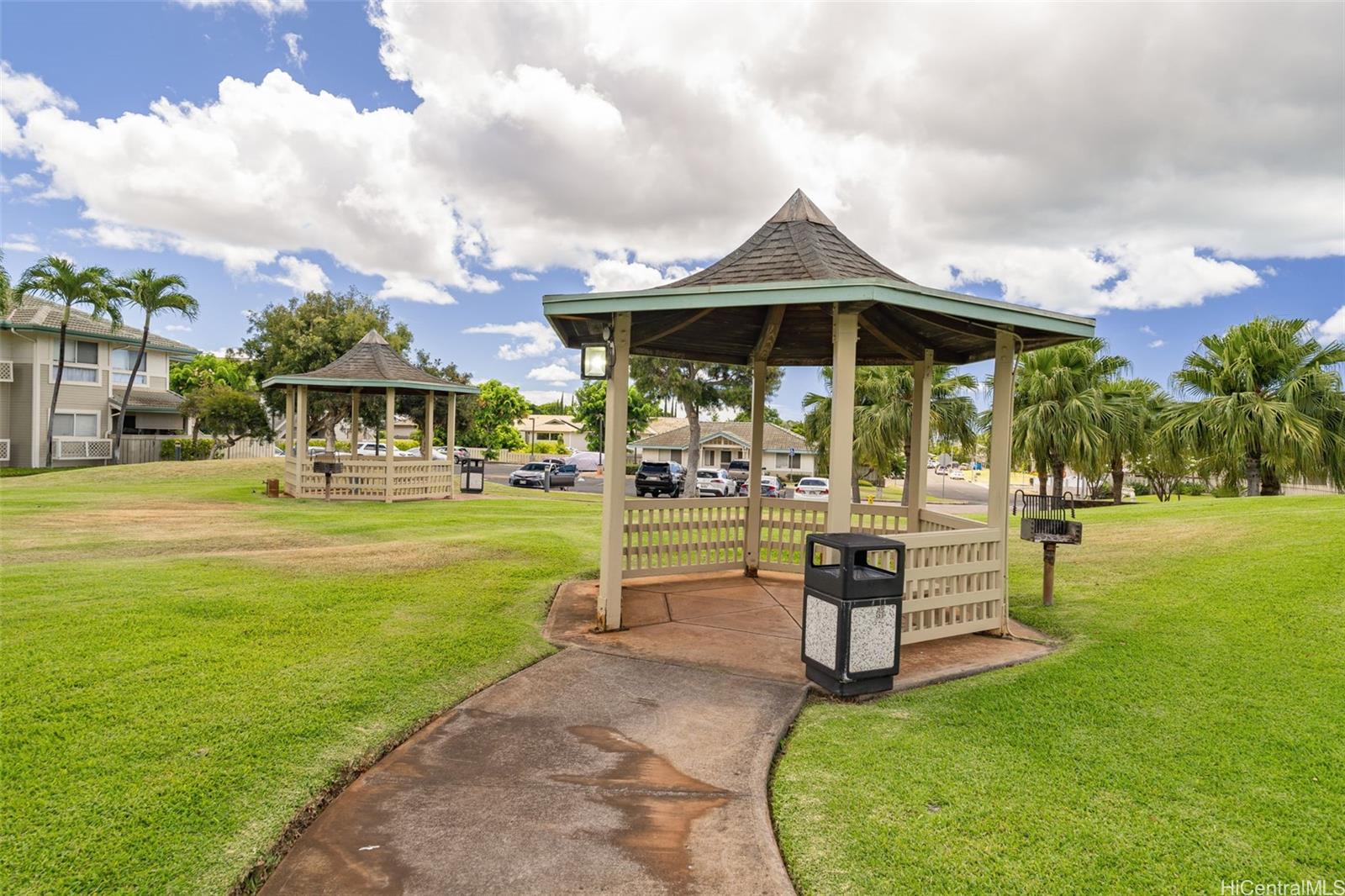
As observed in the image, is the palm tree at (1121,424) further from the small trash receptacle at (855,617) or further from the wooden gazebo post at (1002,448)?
the small trash receptacle at (855,617)

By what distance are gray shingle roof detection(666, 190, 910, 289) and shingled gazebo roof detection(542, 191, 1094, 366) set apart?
13 mm

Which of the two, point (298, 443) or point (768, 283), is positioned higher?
point (768, 283)

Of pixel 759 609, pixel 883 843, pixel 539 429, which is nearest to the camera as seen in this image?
pixel 883 843

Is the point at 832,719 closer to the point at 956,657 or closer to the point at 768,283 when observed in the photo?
the point at 956,657

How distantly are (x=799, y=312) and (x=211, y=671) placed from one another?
580cm

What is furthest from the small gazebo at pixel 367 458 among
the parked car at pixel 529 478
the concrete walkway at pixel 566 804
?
the concrete walkway at pixel 566 804

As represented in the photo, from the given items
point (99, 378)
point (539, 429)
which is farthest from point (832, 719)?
point (539, 429)

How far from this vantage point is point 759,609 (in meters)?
7.05

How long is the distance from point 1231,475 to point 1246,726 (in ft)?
60.5

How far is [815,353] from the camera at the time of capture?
29.1 feet

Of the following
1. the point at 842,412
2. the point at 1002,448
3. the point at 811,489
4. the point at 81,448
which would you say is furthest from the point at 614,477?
the point at 81,448

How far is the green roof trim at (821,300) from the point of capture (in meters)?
4.79

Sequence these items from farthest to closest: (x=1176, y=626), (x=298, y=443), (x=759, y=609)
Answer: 1. (x=298, y=443)
2. (x=759, y=609)
3. (x=1176, y=626)

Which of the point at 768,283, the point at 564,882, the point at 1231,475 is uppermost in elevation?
the point at 768,283
